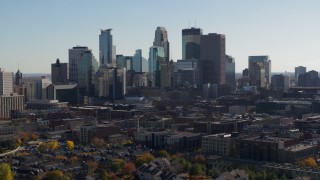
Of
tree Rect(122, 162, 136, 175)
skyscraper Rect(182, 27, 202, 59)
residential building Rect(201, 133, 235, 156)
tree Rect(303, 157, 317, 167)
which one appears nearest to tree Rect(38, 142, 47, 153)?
tree Rect(122, 162, 136, 175)

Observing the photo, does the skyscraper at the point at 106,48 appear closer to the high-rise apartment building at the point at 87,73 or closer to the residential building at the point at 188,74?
the residential building at the point at 188,74

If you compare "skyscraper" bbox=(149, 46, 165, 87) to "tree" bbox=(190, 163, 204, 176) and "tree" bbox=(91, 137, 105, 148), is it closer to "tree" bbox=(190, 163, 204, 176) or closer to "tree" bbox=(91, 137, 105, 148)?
"tree" bbox=(91, 137, 105, 148)

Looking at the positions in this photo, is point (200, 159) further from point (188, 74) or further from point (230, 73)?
point (230, 73)

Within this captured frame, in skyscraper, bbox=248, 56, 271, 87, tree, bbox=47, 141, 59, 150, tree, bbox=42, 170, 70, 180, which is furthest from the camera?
skyscraper, bbox=248, 56, 271, 87

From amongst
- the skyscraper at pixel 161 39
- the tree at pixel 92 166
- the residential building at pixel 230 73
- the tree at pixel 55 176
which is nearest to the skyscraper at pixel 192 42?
the skyscraper at pixel 161 39

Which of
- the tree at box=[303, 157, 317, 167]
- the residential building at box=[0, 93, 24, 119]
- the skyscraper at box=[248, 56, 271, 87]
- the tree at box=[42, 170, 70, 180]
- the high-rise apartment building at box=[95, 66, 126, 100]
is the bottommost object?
the tree at box=[303, 157, 317, 167]

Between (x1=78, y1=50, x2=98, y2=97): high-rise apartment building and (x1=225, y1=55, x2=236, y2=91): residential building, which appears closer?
(x1=78, y1=50, x2=98, y2=97): high-rise apartment building
